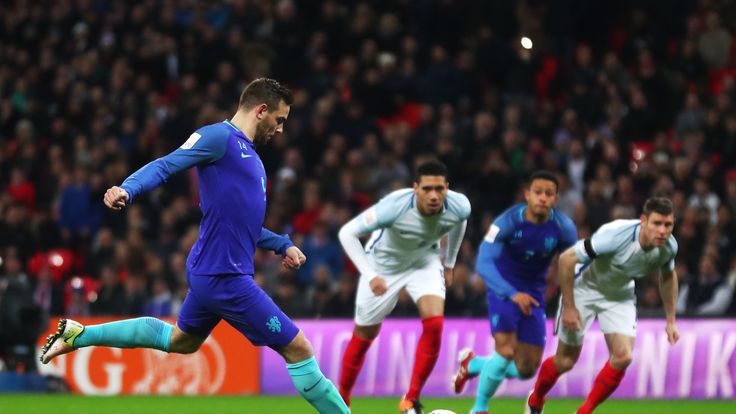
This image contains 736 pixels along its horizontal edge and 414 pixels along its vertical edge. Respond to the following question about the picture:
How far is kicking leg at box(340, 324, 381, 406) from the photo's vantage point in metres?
11.1

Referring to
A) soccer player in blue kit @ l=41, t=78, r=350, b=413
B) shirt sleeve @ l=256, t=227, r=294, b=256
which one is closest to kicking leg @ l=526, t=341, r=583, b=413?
soccer player in blue kit @ l=41, t=78, r=350, b=413

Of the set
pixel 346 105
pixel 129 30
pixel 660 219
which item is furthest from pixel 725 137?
pixel 129 30

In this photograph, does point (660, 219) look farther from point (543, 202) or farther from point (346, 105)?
point (346, 105)

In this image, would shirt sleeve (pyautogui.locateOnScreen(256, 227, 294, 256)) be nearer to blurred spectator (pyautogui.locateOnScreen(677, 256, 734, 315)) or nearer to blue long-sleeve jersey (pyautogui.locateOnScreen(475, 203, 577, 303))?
blue long-sleeve jersey (pyautogui.locateOnScreen(475, 203, 577, 303))

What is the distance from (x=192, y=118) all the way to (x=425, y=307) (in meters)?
8.71

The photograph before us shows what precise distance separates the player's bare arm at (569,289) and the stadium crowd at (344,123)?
517cm

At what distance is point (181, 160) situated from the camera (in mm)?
7676

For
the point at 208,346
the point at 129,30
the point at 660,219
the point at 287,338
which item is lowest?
the point at 208,346

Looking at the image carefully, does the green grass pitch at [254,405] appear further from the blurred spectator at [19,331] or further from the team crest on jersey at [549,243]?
the team crest on jersey at [549,243]

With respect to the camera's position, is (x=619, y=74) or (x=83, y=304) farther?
(x=619, y=74)

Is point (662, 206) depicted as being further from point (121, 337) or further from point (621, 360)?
point (121, 337)

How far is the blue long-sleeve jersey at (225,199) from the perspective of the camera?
784 cm

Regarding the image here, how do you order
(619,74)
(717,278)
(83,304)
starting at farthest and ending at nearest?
(619,74)
(83,304)
(717,278)

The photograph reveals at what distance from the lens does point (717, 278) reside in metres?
15.4
